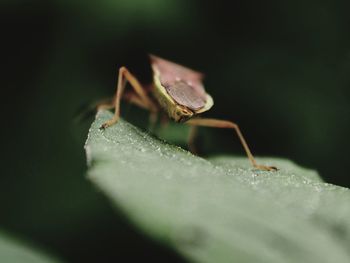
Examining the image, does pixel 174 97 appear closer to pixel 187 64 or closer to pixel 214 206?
pixel 214 206

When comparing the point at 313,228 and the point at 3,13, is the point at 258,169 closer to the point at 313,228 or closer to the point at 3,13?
the point at 313,228

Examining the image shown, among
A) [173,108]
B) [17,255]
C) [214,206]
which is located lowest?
[17,255]

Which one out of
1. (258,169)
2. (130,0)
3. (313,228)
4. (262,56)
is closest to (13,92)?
(130,0)

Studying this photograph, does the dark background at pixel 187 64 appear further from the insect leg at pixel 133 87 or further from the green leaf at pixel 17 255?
the green leaf at pixel 17 255

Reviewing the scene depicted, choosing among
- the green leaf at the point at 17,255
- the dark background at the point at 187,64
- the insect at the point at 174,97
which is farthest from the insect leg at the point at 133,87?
the green leaf at the point at 17,255

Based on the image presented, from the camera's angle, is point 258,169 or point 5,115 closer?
point 258,169

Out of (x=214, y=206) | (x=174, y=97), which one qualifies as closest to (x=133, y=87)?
(x=174, y=97)

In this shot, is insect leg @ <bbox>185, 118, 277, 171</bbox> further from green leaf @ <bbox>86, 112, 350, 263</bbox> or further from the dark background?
the dark background
